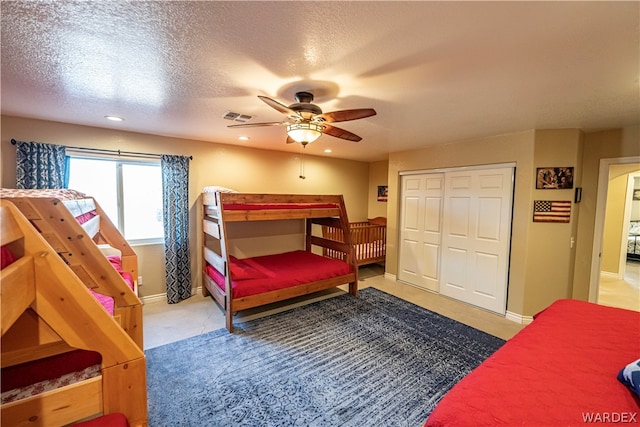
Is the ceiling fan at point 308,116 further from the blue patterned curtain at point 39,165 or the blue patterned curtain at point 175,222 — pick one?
the blue patterned curtain at point 39,165

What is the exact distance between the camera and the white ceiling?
1169 millimetres

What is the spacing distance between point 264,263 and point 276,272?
0.50 m

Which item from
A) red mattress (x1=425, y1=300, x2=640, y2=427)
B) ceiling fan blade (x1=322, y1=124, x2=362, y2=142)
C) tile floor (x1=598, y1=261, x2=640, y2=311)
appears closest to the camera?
red mattress (x1=425, y1=300, x2=640, y2=427)

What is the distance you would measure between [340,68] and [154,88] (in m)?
1.44

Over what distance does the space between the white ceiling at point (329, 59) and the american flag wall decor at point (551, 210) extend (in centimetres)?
90

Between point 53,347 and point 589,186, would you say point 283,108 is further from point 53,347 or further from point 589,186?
point 589,186

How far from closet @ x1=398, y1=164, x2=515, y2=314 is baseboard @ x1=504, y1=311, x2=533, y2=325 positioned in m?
0.07

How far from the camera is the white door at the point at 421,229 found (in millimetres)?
4184

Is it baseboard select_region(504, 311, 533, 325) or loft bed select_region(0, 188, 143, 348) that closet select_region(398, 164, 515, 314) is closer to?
baseboard select_region(504, 311, 533, 325)

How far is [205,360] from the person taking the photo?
243cm

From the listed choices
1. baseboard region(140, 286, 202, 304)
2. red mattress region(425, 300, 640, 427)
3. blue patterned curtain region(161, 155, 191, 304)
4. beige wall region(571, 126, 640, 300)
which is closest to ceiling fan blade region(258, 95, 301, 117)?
red mattress region(425, 300, 640, 427)

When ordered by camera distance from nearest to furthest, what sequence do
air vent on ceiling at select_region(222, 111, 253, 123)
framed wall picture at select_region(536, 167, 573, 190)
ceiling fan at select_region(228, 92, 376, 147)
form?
ceiling fan at select_region(228, 92, 376, 147) → air vent on ceiling at select_region(222, 111, 253, 123) → framed wall picture at select_region(536, 167, 573, 190)

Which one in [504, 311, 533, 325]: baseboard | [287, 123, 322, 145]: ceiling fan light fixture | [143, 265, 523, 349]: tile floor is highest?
[287, 123, 322, 145]: ceiling fan light fixture

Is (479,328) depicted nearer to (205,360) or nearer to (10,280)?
(205,360)
